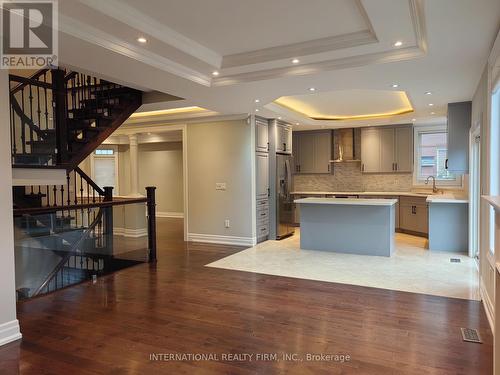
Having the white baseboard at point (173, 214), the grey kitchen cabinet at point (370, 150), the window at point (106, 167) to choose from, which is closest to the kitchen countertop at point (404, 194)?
the grey kitchen cabinet at point (370, 150)

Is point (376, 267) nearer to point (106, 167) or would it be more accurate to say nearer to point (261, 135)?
point (261, 135)

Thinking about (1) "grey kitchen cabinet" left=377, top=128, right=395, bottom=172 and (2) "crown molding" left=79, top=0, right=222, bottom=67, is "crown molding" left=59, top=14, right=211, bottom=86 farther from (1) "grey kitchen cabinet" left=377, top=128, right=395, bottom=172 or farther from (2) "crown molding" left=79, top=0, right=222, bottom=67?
(1) "grey kitchen cabinet" left=377, top=128, right=395, bottom=172

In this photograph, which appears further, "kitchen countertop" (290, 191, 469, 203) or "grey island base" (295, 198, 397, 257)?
"kitchen countertop" (290, 191, 469, 203)

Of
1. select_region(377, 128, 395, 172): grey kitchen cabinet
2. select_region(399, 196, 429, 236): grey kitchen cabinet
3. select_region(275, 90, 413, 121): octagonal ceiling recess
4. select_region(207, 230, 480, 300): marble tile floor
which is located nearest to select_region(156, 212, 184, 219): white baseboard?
select_region(207, 230, 480, 300): marble tile floor

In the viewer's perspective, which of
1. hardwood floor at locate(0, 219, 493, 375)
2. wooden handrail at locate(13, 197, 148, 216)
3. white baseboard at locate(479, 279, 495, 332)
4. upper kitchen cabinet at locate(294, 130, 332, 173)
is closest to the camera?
hardwood floor at locate(0, 219, 493, 375)

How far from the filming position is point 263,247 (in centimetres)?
672

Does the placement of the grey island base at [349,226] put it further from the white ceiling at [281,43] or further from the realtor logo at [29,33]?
the realtor logo at [29,33]

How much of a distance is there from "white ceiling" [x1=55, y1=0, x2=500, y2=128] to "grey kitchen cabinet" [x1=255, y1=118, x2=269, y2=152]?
6.85 ft

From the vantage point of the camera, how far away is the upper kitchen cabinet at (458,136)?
580 cm

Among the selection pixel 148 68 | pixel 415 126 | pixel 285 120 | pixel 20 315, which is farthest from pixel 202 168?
pixel 415 126

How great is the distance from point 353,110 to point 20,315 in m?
6.64

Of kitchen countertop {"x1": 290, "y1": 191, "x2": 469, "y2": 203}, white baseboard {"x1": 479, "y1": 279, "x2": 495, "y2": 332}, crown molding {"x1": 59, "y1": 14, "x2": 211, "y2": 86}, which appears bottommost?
white baseboard {"x1": 479, "y1": 279, "x2": 495, "y2": 332}

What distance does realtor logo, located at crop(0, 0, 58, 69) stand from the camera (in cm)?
259

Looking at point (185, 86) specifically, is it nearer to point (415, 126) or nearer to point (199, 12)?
point (199, 12)
